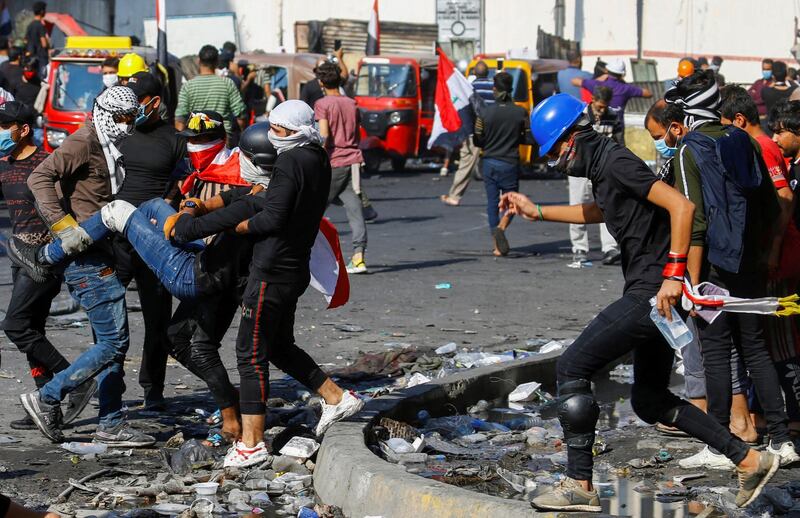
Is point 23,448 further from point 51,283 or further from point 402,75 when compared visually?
point 402,75

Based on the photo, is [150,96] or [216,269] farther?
[150,96]

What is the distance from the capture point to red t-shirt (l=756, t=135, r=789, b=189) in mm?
6688

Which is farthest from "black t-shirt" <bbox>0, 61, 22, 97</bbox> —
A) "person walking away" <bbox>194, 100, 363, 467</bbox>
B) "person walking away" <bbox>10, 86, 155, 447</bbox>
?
"person walking away" <bbox>194, 100, 363, 467</bbox>

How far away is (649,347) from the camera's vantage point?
5.71 metres

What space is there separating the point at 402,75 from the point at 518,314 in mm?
15178

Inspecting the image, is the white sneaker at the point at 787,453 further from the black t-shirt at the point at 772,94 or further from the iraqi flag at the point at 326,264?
the black t-shirt at the point at 772,94

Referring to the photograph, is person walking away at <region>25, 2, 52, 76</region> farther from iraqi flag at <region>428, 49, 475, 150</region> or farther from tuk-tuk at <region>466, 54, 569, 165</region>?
iraqi flag at <region>428, 49, 475, 150</region>

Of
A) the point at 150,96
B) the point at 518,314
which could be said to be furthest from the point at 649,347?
the point at 518,314

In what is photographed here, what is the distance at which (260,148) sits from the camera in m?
6.55

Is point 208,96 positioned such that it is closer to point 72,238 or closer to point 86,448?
point 72,238

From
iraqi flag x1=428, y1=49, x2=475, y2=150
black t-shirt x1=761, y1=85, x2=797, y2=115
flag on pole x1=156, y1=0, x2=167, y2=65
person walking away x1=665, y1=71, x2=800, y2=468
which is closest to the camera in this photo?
person walking away x1=665, y1=71, x2=800, y2=468

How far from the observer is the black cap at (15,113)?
288 inches

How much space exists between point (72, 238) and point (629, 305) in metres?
2.93

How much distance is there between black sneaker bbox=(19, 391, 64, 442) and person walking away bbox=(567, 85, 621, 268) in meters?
6.38
